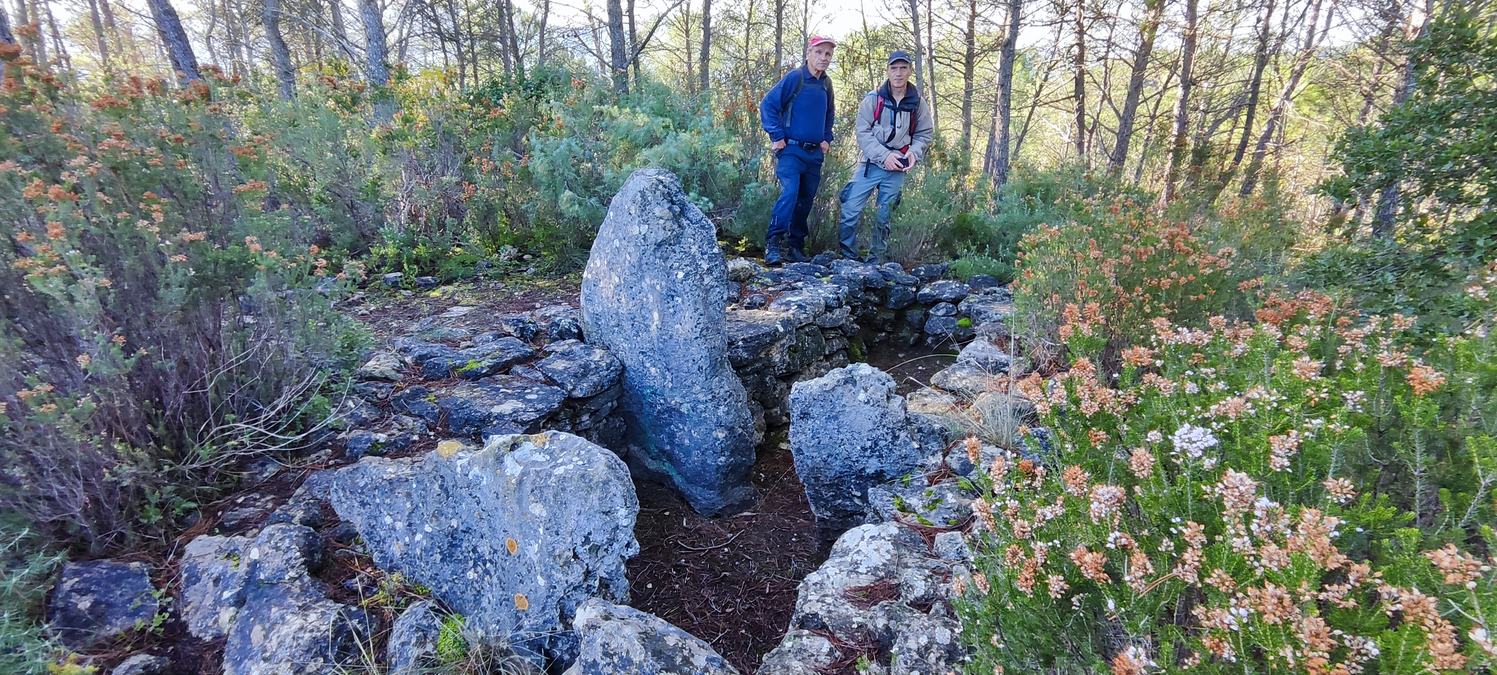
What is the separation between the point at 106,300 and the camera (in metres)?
2.28

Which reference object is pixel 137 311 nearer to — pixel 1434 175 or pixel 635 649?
pixel 635 649

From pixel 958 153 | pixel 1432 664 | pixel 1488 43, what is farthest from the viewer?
pixel 958 153

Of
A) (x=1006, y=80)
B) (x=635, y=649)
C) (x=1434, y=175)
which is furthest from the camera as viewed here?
(x=1006, y=80)

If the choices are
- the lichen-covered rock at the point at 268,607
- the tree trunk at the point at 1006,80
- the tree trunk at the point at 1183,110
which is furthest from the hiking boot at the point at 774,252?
the tree trunk at the point at 1183,110

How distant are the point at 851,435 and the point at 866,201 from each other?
3.73 m

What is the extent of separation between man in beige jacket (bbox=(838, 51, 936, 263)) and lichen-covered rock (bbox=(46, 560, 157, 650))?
5356 millimetres

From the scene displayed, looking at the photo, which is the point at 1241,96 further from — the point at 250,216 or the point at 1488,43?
the point at 250,216


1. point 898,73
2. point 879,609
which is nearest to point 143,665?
point 879,609

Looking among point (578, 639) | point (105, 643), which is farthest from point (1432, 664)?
point (105, 643)

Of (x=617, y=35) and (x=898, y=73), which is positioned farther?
(x=617, y=35)

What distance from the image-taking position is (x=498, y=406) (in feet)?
9.95

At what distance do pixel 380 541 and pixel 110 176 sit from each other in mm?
1623

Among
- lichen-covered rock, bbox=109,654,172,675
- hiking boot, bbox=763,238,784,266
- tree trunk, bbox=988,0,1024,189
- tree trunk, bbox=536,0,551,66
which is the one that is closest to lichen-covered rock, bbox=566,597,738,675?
lichen-covered rock, bbox=109,654,172,675

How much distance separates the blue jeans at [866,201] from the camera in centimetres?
600
